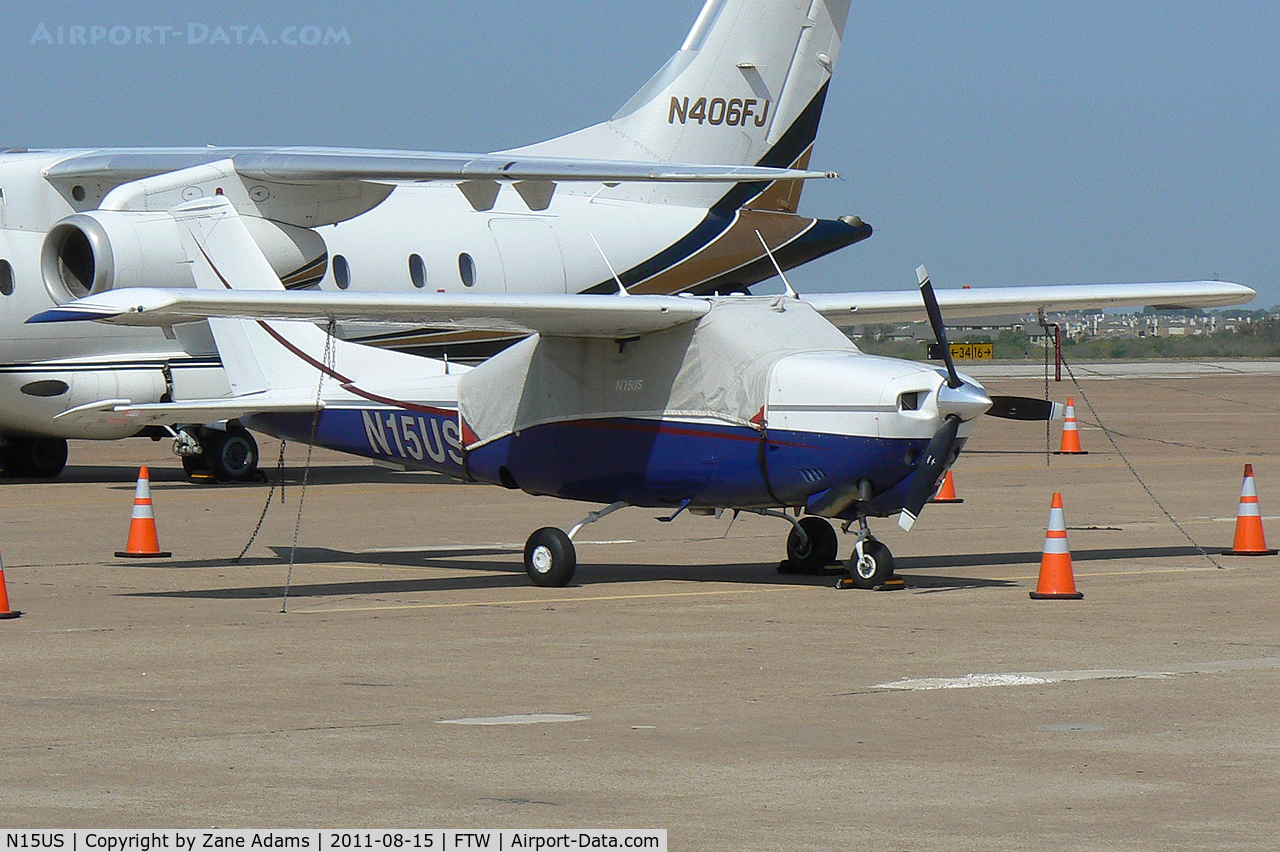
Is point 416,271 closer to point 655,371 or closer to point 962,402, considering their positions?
point 655,371

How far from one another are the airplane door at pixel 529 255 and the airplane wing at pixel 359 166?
311cm

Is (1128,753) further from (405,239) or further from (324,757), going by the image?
(405,239)

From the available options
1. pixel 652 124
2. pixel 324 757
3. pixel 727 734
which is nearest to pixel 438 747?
pixel 324 757

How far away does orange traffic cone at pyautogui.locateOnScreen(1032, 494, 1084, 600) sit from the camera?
→ 12.4 m

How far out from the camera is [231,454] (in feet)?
77.5

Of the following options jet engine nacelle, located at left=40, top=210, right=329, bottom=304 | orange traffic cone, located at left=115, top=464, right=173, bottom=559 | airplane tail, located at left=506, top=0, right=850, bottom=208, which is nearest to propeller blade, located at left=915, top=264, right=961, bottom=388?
orange traffic cone, located at left=115, top=464, right=173, bottom=559

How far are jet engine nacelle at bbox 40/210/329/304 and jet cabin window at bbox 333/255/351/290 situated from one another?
0.79 meters

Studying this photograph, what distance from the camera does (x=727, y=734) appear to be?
7.82 metres

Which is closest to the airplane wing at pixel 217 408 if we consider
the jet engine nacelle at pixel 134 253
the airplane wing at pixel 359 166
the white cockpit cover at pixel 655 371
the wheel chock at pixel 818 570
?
the white cockpit cover at pixel 655 371

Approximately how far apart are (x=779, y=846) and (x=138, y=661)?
4.99 m

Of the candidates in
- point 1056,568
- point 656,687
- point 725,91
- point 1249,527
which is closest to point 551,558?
point 1056,568

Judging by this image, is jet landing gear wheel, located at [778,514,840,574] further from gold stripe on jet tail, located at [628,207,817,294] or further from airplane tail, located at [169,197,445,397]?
gold stripe on jet tail, located at [628,207,817,294]

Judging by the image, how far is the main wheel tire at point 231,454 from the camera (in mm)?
23500

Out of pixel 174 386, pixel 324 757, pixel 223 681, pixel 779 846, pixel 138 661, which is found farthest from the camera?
pixel 174 386
